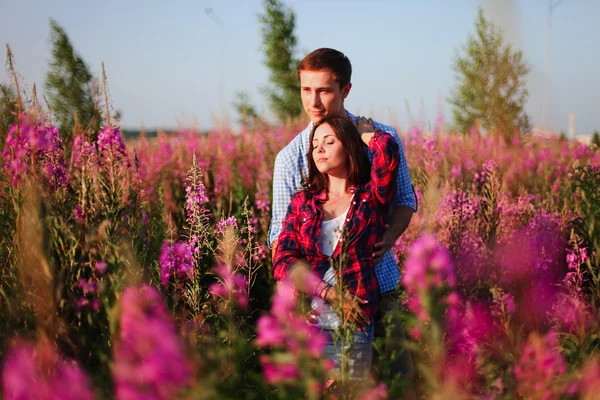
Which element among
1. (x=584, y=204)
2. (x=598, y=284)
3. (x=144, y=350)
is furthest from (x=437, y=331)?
(x=584, y=204)

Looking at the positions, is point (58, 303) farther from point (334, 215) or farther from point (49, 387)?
point (334, 215)

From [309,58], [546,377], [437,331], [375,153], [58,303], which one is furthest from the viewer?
[309,58]

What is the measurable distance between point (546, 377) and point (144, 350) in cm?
160

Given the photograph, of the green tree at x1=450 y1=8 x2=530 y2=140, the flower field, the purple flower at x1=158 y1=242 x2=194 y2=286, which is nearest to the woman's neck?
the flower field

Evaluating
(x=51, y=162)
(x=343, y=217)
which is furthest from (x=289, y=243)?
(x=51, y=162)

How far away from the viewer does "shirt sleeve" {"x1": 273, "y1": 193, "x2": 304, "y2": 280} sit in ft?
9.34

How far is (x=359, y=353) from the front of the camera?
9.09 ft

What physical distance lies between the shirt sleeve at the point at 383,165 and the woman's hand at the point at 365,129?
16 centimetres

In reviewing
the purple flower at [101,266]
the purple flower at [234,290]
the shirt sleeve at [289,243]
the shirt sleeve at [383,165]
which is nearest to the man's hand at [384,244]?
the shirt sleeve at [383,165]

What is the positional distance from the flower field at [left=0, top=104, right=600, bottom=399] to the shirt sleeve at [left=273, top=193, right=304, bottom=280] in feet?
0.84

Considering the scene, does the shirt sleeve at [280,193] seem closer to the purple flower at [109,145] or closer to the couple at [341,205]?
Result: the couple at [341,205]

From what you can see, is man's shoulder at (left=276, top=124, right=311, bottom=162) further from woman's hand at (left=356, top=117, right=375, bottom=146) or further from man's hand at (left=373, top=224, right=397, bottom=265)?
man's hand at (left=373, top=224, right=397, bottom=265)

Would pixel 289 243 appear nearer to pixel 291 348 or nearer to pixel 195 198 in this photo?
pixel 195 198

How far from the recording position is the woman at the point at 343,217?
2760mm
